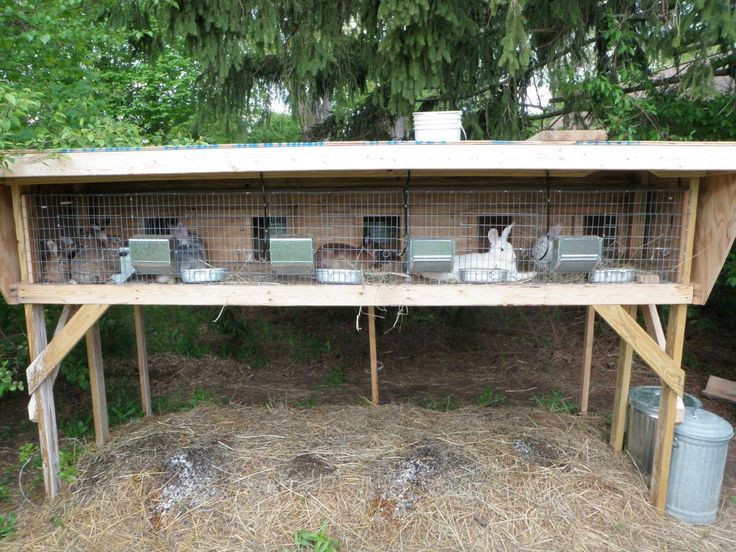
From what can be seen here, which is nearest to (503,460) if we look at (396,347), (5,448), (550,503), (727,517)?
(550,503)

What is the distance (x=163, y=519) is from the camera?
396 centimetres

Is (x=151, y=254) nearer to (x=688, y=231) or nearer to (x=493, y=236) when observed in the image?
(x=493, y=236)

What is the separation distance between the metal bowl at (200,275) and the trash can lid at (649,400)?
370cm

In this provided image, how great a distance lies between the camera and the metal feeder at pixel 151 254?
146 inches

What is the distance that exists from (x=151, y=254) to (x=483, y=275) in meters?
2.40

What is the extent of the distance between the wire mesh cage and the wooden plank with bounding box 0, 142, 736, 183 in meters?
0.46

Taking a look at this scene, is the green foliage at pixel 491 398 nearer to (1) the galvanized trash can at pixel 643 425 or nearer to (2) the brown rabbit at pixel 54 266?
(1) the galvanized trash can at pixel 643 425

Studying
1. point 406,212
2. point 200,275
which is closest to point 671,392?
point 406,212

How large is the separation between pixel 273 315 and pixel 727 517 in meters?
6.83

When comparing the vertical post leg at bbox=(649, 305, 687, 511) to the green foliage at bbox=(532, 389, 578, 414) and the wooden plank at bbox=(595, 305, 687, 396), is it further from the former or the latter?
the green foliage at bbox=(532, 389, 578, 414)

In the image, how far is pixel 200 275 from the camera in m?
3.89

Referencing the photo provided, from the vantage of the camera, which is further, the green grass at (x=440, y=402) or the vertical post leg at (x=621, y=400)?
the green grass at (x=440, y=402)

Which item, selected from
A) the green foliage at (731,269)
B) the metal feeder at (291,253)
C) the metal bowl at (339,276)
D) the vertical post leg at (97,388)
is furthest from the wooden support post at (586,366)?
the vertical post leg at (97,388)

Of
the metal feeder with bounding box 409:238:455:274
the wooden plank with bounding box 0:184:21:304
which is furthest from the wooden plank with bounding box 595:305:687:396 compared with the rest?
the wooden plank with bounding box 0:184:21:304
